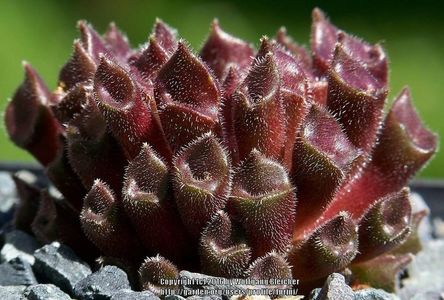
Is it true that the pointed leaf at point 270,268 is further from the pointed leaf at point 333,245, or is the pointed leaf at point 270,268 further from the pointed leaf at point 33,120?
the pointed leaf at point 33,120

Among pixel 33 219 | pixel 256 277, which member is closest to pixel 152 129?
pixel 256 277

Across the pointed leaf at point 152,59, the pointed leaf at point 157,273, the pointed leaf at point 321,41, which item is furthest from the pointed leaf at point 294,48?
the pointed leaf at point 157,273

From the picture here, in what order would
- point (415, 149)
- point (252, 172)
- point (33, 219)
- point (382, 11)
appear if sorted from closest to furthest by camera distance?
point (252, 172), point (415, 149), point (33, 219), point (382, 11)

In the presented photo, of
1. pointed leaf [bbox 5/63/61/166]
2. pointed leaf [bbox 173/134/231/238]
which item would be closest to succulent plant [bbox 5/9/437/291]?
pointed leaf [bbox 173/134/231/238]

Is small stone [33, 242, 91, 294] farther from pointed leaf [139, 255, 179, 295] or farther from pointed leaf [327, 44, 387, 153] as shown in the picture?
pointed leaf [327, 44, 387, 153]

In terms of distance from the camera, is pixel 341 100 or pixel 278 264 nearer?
pixel 278 264

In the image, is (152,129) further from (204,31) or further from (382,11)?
(382,11)

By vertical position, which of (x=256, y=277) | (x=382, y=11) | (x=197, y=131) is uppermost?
(x=382, y=11)
